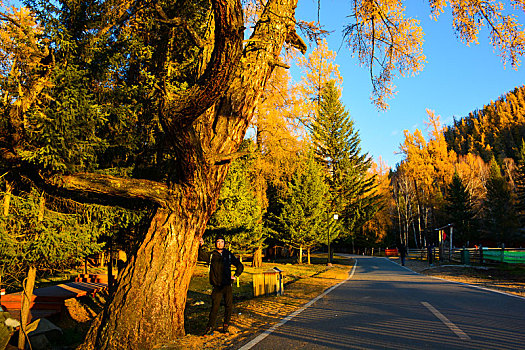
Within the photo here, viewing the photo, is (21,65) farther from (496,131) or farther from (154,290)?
(496,131)

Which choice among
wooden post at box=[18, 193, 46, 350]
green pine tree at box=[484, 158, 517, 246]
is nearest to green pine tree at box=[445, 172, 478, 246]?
green pine tree at box=[484, 158, 517, 246]

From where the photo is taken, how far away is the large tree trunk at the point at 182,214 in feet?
17.7

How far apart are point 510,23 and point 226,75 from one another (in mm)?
6025

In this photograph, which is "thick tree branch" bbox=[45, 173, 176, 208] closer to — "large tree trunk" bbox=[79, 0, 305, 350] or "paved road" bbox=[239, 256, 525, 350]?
"large tree trunk" bbox=[79, 0, 305, 350]

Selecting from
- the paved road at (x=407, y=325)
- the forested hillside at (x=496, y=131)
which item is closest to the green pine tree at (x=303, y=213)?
the paved road at (x=407, y=325)

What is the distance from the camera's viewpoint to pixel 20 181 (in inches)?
263

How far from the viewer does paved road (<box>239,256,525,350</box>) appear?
16.4 feet

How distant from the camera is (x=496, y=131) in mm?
122125

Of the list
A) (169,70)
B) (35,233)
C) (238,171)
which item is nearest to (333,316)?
(35,233)

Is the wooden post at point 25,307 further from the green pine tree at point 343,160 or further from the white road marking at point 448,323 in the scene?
the green pine tree at point 343,160

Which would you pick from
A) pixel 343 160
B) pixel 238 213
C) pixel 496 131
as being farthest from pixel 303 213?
pixel 496 131

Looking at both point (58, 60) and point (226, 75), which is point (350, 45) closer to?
point (226, 75)

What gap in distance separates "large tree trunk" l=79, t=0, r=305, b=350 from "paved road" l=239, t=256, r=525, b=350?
175cm

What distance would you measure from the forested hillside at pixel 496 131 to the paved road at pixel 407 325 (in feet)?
366
